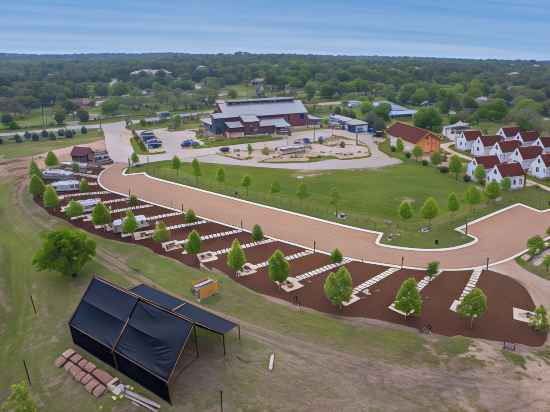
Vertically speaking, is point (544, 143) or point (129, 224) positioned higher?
point (544, 143)

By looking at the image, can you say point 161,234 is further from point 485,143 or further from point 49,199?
point 485,143

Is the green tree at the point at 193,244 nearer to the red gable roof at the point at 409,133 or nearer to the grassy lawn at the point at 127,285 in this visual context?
the grassy lawn at the point at 127,285

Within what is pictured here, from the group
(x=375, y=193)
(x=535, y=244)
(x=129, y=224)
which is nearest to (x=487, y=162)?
(x=375, y=193)

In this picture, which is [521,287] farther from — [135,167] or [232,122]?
[232,122]

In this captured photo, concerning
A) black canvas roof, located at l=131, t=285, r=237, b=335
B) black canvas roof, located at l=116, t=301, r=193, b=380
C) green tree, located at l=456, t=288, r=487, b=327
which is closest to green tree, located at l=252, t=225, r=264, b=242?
black canvas roof, located at l=131, t=285, r=237, b=335

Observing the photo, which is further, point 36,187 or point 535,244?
point 36,187

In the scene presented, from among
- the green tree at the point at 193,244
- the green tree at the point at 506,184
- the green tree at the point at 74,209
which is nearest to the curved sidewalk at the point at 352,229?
the green tree at the point at 506,184

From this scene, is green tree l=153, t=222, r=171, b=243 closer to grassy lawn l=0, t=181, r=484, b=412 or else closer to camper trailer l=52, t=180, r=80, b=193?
grassy lawn l=0, t=181, r=484, b=412

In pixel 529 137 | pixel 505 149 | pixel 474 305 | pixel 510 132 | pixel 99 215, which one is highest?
pixel 510 132
